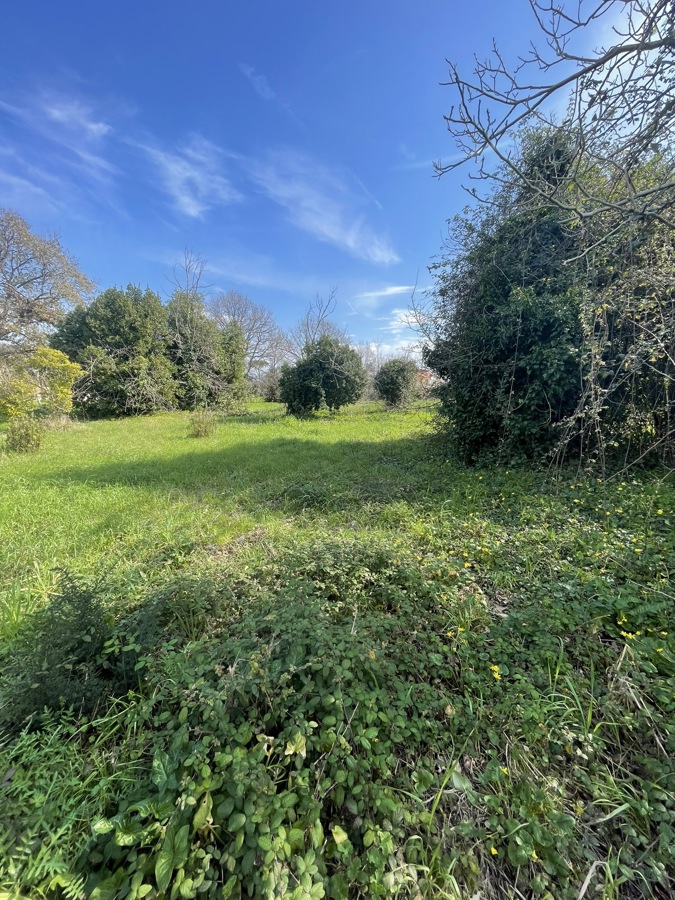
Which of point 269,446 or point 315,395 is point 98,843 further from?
point 315,395

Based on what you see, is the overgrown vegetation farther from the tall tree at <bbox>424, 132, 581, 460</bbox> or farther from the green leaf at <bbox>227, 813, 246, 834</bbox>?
the green leaf at <bbox>227, 813, 246, 834</bbox>

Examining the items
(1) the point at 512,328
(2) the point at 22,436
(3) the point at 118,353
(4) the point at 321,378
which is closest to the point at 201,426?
(2) the point at 22,436

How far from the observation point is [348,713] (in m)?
1.36

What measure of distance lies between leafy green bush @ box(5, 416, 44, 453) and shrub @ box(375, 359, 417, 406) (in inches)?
440

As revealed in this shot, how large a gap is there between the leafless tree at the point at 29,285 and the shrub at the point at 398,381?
43.7 feet

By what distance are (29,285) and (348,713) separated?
18.8 metres

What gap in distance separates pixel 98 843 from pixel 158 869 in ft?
0.89

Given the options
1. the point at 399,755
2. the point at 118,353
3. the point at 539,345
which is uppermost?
the point at 118,353

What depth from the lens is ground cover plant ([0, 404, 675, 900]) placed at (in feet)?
3.31

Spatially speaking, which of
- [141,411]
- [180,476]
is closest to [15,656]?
[180,476]

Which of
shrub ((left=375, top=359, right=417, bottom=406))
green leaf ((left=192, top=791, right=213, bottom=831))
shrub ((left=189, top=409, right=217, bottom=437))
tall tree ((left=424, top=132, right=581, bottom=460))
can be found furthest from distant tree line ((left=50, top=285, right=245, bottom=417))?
green leaf ((left=192, top=791, right=213, bottom=831))

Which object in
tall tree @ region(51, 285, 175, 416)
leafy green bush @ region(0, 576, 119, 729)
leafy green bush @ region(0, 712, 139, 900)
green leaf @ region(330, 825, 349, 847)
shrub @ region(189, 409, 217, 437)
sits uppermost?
tall tree @ region(51, 285, 175, 416)

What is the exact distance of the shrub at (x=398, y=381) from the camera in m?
13.6

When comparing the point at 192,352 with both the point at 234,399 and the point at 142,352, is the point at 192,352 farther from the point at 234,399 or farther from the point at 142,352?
the point at 234,399
